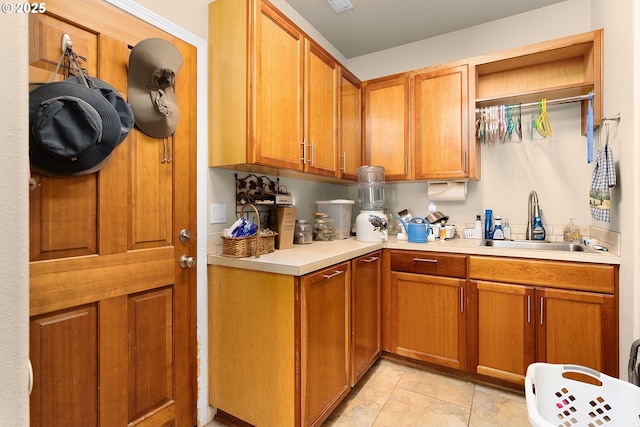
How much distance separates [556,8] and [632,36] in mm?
1207

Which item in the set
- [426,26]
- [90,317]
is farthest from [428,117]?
[90,317]

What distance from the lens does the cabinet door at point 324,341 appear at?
1.47 meters

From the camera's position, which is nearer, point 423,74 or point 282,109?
point 282,109

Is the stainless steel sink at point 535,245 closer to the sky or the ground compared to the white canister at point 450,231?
closer to the ground

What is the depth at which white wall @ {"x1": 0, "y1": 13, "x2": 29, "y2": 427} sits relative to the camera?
0.51 meters

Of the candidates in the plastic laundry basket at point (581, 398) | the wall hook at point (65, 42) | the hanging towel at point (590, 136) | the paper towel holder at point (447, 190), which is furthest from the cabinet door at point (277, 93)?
the hanging towel at point (590, 136)

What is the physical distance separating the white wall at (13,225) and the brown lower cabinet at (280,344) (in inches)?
39.3

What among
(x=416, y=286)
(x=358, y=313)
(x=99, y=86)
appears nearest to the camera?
(x=99, y=86)

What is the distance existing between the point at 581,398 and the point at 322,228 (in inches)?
66.6

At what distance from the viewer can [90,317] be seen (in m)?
1.26

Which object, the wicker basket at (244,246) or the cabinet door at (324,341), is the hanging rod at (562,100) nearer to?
the cabinet door at (324,341)

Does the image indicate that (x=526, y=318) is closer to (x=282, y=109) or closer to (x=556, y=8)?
(x=282, y=109)

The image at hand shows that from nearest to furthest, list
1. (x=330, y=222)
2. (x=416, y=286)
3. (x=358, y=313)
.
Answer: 1. (x=358, y=313)
2. (x=416, y=286)
3. (x=330, y=222)

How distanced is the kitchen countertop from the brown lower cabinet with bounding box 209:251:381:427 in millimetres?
47
